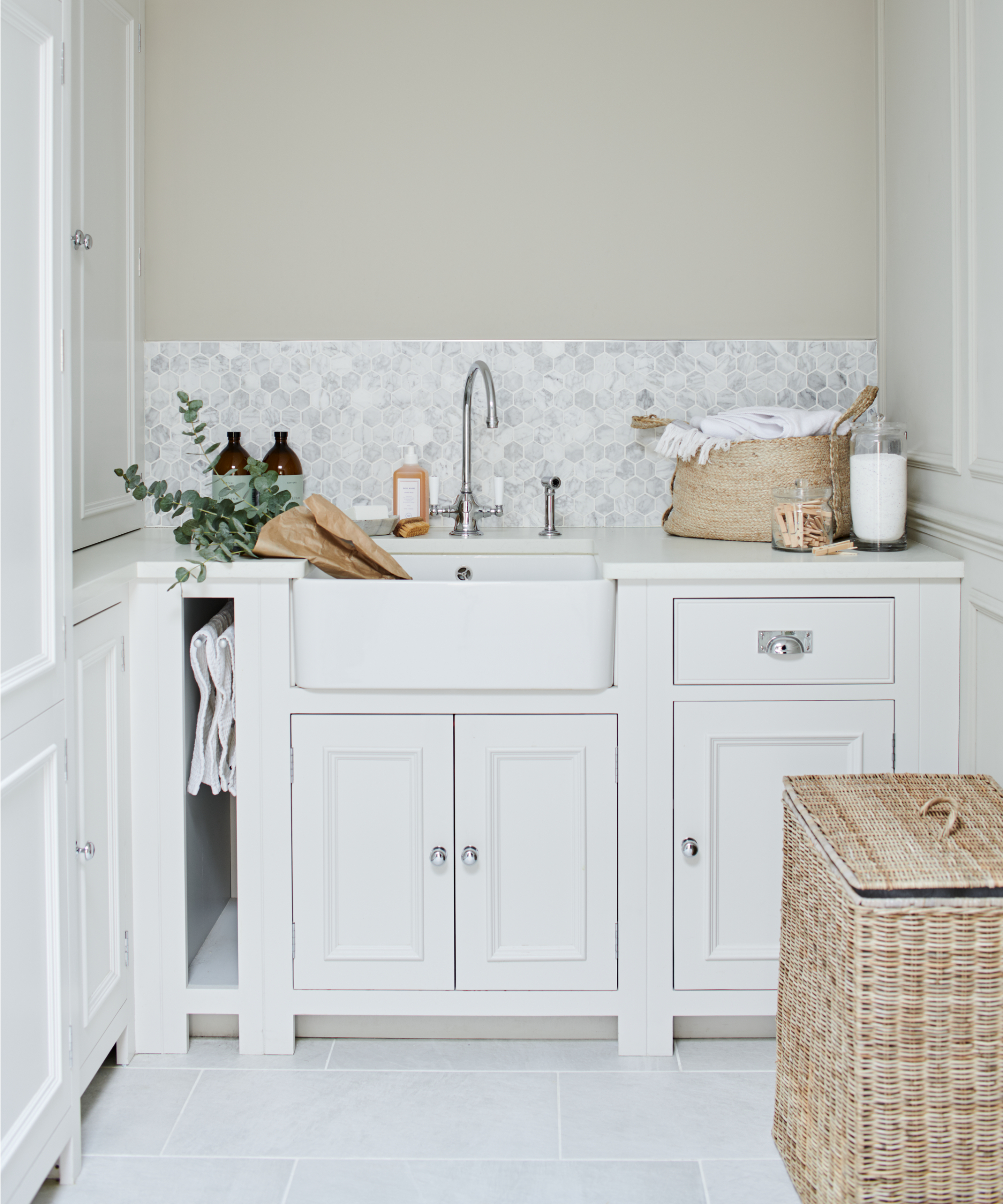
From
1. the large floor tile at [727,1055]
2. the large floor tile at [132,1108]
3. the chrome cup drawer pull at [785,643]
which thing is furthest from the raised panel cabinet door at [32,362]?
the large floor tile at [727,1055]

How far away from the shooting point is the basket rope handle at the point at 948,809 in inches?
64.6

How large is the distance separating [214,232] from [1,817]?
1693mm

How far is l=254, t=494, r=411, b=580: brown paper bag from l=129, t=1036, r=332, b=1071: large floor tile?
2.93 feet

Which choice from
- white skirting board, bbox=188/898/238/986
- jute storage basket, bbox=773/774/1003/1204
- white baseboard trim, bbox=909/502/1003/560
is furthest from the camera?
white skirting board, bbox=188/898/238/986

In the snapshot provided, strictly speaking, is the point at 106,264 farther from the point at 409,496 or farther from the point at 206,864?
the point at 206,864

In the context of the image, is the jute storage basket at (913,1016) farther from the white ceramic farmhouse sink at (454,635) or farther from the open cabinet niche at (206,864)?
the open cabinet niche at (206,864)

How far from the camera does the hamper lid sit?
154 centimetres

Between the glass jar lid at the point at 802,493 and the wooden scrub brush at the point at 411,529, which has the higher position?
the glass jar lid at the point at 802,493

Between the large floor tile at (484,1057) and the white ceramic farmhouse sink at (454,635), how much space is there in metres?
0.69

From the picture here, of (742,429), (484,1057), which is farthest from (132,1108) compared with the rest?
(742,429)

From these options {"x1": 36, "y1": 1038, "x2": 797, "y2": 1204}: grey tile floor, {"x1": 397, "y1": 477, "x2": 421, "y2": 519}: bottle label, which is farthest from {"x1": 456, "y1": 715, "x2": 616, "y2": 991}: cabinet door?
{"x1": 397, "y1": 477, "x2": 421, "y2": 519}: bottle label

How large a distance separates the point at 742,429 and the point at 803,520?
29cm

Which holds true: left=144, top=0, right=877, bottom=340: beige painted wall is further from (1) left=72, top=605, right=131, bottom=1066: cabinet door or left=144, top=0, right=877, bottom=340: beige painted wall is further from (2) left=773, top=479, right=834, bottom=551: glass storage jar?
(1) left=72, top=605, right=131, bottom=1066: cabinet door

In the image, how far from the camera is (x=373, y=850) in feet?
7.14
